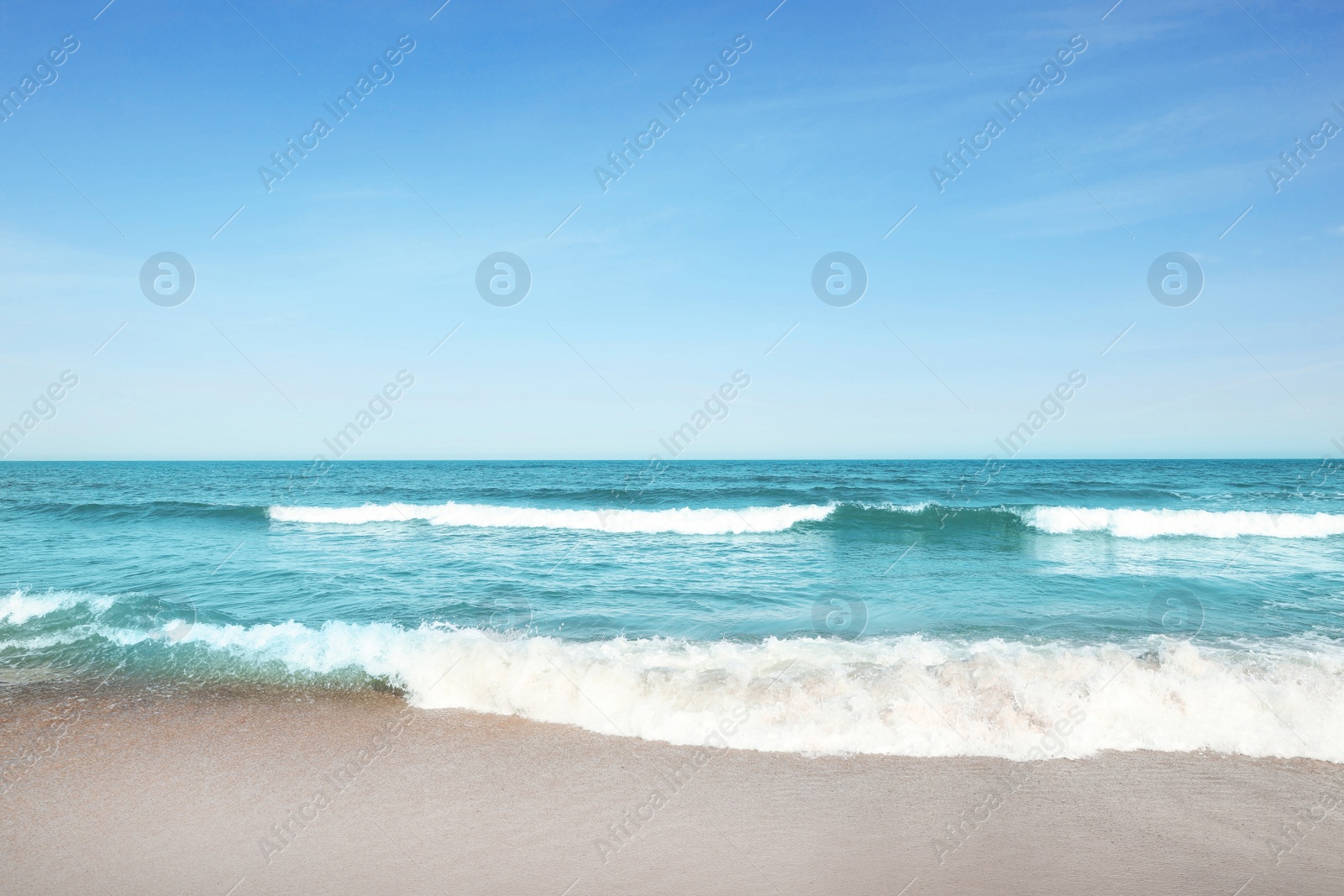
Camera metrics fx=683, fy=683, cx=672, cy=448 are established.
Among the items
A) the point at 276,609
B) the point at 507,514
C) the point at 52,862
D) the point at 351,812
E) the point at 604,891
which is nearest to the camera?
the point at 604,891

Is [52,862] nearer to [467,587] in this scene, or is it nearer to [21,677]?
[21,677]

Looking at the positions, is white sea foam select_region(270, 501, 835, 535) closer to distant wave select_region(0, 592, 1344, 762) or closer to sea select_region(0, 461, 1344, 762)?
sea select_region(0, 461, 1344, 762)

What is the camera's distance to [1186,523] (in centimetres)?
2036

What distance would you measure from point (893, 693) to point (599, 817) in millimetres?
2919

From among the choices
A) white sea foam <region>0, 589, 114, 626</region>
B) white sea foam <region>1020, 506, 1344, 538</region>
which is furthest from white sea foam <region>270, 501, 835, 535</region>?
white sea foam <region>0, 589, 114, 626</region>

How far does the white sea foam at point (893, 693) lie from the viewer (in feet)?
18.6

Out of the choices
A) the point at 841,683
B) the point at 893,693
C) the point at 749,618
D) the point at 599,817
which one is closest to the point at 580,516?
the point at 749,618

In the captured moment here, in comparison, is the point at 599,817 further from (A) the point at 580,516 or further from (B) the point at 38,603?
(A) the point at 580,516

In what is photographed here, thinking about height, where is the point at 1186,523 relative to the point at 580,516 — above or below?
above

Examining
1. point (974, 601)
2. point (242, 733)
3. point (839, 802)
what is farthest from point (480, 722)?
point (974, 601)

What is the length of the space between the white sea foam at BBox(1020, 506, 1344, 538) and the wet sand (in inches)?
655

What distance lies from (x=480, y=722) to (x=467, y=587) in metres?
5.91

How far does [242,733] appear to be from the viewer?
19.3 ft

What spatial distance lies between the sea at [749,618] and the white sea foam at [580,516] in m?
0.16
